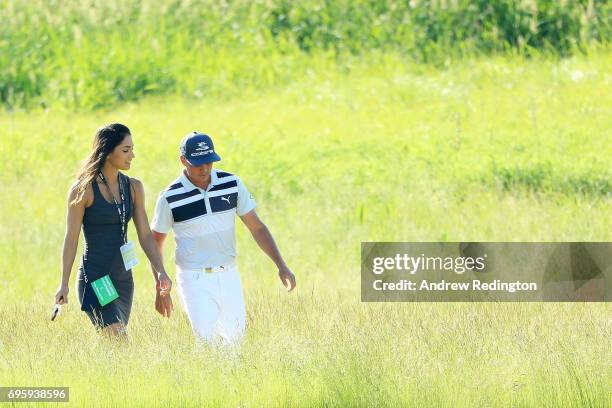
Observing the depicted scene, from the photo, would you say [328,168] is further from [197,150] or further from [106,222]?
[106,222]

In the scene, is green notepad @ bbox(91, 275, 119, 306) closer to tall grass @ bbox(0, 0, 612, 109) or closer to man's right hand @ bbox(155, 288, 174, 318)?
man's right hand @ bbox(155, 288, 174, 318)

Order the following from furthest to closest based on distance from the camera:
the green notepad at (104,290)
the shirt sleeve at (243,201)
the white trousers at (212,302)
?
the shirt sleeve at (243,201), the white trousers at (212,302), the green notepad at (104,290)

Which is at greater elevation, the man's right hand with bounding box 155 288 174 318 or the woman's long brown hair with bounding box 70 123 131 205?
the woman's long brown hair with bounding box 70 123 131 205

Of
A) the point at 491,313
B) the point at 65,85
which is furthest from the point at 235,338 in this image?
the point at 65,85

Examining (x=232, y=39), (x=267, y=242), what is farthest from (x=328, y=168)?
(x=267, y=242)

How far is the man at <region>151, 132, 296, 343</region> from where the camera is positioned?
841cm

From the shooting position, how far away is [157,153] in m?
16.7

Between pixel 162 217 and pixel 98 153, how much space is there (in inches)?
21.3

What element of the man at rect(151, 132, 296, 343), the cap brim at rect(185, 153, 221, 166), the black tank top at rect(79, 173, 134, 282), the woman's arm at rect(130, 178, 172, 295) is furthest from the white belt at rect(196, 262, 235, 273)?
the cap brim at rect(185, 153, 221, 166)

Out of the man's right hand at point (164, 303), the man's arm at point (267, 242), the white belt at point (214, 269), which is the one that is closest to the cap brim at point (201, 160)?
the man's arm at point (267, 242)

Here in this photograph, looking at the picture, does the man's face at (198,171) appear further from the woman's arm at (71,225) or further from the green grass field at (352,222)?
the green grass field at (352,222)

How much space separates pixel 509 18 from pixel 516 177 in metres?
6.85

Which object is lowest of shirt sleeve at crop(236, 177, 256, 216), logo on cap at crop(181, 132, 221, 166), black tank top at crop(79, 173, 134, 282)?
black tank top at crop(79, 173, 134, 282)

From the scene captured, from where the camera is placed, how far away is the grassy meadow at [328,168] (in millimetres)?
8247
